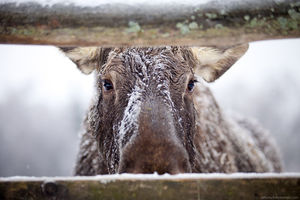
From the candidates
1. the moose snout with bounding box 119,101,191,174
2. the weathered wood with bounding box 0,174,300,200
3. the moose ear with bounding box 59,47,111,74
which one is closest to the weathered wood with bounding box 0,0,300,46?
the weathered wood with bounding box 0,174,300,200

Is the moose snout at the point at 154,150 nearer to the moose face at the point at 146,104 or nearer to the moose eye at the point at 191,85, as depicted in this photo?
the moose face at the point at 146,104

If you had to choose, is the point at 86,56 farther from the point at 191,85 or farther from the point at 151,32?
the point at 151,32

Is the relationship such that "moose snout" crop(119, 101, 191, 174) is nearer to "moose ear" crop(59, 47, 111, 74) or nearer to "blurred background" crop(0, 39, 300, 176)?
"moose ear" crop(59, 47, 111, 74)

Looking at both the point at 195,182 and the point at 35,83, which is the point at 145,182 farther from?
the point at 35,83

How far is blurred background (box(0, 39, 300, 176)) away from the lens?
1908 centimetres

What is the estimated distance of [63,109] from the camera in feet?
84.4

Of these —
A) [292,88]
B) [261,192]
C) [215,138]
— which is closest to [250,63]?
[292,88]

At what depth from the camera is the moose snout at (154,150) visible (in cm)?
180

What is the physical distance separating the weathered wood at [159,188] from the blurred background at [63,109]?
474 inches

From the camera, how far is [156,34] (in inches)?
51.1

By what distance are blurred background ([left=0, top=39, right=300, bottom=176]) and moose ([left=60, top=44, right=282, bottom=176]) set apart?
32.1 feet

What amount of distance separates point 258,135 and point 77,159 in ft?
18.7

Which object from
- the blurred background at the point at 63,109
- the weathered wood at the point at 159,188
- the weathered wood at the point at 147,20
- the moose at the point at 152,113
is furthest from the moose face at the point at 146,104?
the blurred background at the point at 63,109

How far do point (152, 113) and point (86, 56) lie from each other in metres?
1.75
